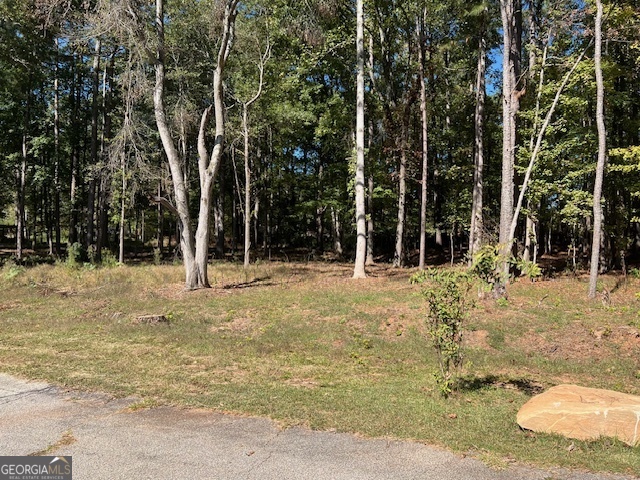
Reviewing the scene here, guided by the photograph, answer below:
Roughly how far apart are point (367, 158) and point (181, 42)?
11272 millimetres

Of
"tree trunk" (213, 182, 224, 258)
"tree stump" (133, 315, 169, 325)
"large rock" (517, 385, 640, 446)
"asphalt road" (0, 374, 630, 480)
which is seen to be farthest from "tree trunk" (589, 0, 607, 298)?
"tree trunk" (213, 182, 224, 258)

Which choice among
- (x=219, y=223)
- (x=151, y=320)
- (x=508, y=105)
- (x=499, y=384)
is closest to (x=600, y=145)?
(x=508, y=105)

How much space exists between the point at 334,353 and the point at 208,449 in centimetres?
488

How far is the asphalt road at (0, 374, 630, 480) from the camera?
3887mm

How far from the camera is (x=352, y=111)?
78.8ft

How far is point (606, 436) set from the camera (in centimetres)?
457

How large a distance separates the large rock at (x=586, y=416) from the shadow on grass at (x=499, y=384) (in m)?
1.62

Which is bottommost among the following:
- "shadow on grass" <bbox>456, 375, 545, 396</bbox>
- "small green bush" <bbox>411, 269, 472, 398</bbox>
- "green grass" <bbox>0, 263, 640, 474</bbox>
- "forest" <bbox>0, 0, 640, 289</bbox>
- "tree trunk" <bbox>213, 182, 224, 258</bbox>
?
"shadow on grass" <bbox>456, 375, 545, 396</bbox>

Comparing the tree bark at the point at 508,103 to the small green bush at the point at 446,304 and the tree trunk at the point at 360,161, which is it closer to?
the tree trunk at the point at 360,161

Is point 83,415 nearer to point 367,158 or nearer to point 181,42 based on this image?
point 367,158

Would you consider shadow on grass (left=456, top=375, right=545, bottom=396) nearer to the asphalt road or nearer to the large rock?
the large rock

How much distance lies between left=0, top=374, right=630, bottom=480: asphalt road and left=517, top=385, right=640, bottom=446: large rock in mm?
818

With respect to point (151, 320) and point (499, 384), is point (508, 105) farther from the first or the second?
point (151, 320)

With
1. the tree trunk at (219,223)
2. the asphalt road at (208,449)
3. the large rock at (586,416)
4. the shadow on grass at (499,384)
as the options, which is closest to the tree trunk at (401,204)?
the tree trunk at (219,223)
